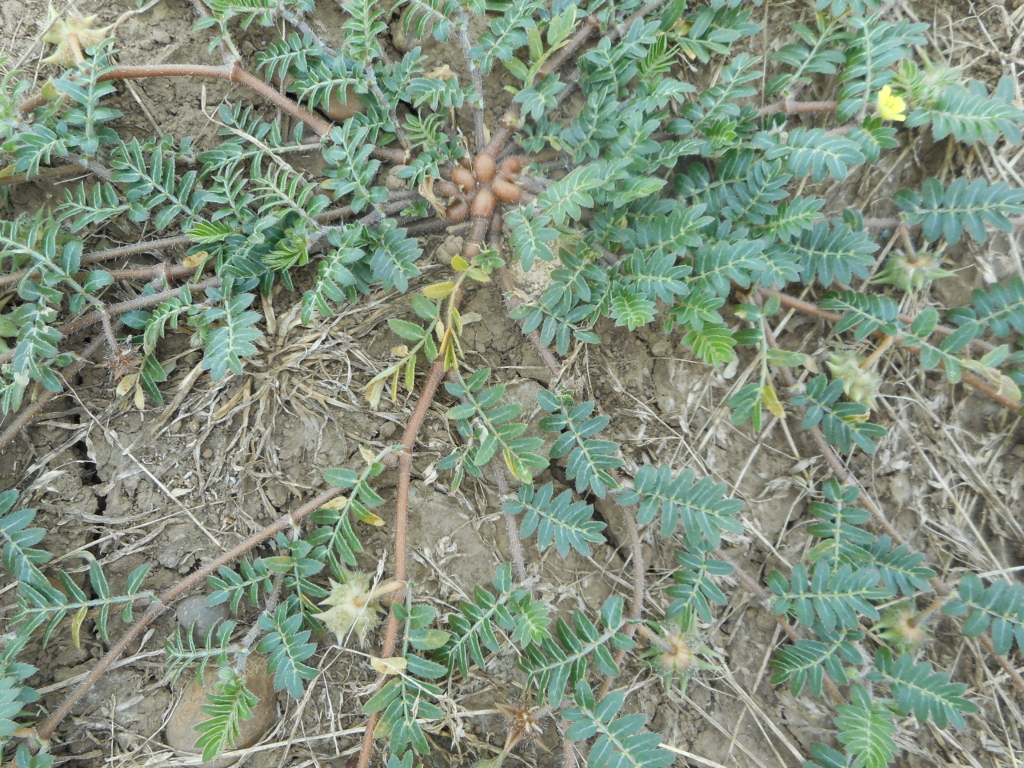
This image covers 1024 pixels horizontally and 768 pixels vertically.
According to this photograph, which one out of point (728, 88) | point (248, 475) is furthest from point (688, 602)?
point (728, 88)

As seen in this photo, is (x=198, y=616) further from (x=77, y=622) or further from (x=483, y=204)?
(x=483, y=204)

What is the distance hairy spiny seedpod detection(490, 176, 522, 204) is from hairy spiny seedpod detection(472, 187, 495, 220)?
1.0 inches

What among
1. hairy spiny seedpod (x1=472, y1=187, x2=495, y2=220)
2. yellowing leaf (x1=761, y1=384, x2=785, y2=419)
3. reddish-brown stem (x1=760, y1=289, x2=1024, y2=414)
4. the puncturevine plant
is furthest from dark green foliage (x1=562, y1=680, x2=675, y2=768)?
hairy spiny seedpod (x1=472, y1=187, x2=495, y2=220)

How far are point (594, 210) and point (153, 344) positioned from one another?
1.55 meters

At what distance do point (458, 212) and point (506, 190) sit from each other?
7.3 inches

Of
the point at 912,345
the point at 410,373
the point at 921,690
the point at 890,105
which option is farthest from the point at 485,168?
the point at 921,690

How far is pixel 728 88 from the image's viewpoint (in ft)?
7.03

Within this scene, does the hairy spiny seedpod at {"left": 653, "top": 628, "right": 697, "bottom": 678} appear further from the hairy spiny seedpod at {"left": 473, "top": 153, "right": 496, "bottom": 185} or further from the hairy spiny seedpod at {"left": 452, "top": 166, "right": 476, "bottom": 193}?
the hairy spiny seedpod at {"left": 452, "top": 166, "right": 476, "bottom": 193}

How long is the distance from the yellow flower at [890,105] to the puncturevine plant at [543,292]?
0.08 ft

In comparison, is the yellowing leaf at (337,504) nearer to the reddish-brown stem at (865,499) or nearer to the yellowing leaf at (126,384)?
the yellowing leaf at (126,384)

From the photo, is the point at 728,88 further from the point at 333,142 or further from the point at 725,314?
the point at 333,142

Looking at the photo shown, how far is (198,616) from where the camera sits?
2.09 m

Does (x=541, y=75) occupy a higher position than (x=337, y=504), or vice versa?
(x=541, y=75)

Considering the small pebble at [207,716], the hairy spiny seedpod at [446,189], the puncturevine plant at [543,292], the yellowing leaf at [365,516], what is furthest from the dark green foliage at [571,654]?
the hairy spiny seedpod at [446,189]
